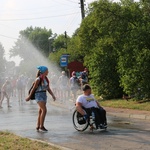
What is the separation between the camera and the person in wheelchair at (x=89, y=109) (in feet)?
39.6

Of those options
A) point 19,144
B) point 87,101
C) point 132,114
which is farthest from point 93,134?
point 132,114

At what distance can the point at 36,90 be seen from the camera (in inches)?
487

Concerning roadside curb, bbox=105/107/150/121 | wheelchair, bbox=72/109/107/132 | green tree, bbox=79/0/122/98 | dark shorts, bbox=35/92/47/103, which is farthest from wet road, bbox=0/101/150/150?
green tree, bbox=79/0/122/98

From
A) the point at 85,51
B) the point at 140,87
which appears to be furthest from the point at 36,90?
the point at 85,51

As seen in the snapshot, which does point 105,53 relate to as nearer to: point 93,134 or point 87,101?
point 87,101

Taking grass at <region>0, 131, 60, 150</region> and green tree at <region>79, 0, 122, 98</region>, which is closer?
grass at <region>0, 131, 60, 150</region>

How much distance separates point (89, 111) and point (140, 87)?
307 inches

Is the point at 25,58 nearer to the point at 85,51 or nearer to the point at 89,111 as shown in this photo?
the point at 85,51

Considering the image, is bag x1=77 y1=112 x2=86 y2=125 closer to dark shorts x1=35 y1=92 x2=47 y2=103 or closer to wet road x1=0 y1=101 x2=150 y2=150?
wet road x1=0 y1=101 x2=150 y2=150

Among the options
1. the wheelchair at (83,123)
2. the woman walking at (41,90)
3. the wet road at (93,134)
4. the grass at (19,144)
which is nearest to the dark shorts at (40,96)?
the woman walking at (41,90)

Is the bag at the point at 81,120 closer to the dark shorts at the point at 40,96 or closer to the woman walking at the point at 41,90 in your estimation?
the woman walking at the point at 41,90

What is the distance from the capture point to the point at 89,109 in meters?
12.3

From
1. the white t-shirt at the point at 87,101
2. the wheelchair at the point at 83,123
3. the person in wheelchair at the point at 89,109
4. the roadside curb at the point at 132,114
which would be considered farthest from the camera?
the roadside curb at the point at 132,114

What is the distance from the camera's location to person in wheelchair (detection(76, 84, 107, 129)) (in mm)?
12065
